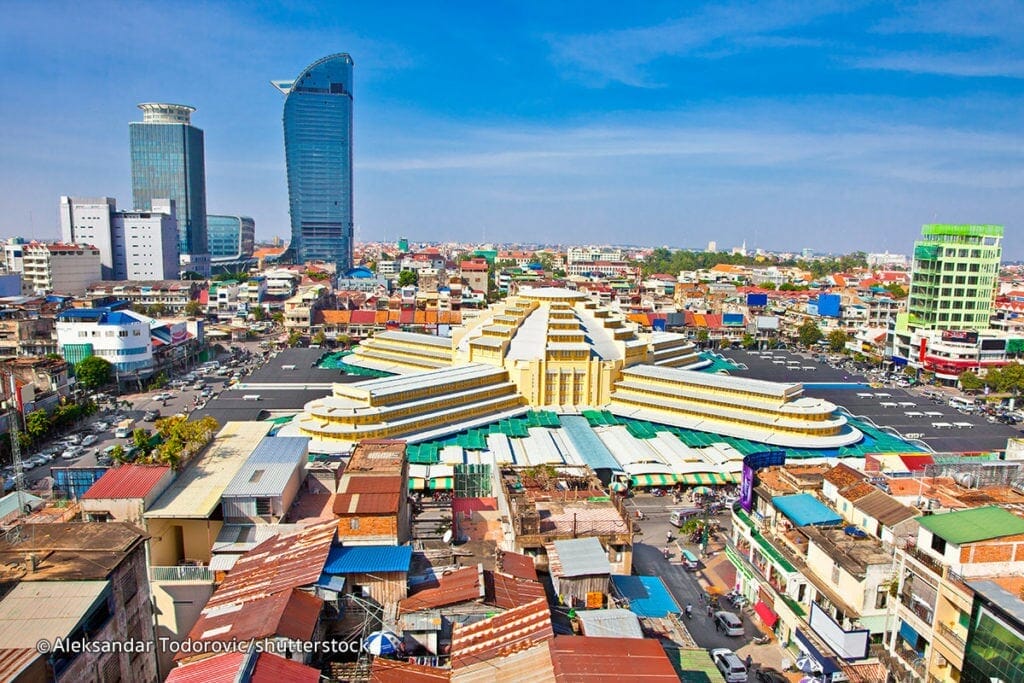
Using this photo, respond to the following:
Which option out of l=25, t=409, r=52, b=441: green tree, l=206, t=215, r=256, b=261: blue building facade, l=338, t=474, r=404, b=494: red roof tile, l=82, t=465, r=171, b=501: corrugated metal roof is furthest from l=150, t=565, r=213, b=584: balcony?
l=206, t=215, r=256, b=261: blue building facade

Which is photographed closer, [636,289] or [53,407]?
[53,407]

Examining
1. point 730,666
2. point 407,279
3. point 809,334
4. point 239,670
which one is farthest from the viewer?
point 407,279

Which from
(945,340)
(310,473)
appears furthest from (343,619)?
(945,340)

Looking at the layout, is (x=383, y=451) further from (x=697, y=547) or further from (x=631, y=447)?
(x=631, y=447)

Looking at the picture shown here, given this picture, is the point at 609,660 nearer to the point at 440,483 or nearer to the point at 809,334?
the point at 440,483

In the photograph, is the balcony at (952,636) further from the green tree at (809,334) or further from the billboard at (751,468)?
the green tree at (809,334)

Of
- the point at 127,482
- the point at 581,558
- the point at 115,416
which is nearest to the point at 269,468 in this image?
the point at 127,482
